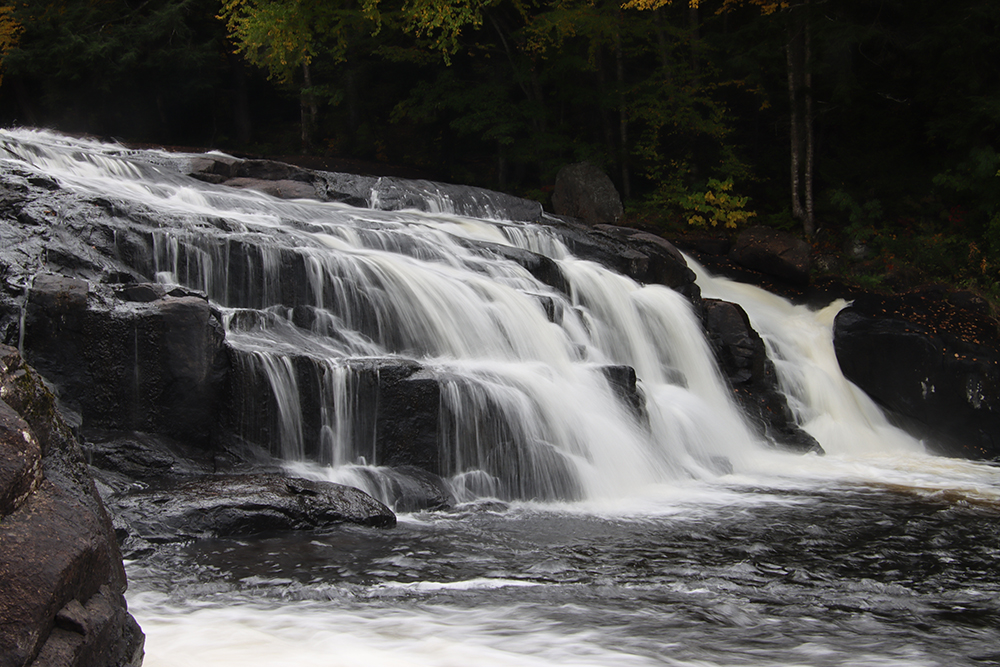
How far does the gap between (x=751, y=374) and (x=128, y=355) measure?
8.53 metres

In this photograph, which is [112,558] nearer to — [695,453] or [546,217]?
[695,453]

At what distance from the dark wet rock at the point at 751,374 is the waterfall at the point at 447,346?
0.32 meters

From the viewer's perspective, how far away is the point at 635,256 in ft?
42.0

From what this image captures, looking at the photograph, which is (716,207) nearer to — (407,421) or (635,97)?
(635,97)

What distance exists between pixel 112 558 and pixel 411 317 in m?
5.93

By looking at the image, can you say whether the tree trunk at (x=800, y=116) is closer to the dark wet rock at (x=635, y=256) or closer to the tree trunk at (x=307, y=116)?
the dark wet rock at (x=635, y=256)

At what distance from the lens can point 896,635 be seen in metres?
4.25

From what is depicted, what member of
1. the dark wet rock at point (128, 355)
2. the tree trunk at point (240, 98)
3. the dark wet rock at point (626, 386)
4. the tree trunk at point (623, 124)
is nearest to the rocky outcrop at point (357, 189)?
the tree trunk at point (623, 124)

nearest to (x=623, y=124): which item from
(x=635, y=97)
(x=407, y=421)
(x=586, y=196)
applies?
(x=635, y=97)

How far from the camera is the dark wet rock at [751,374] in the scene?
10922 millimetres

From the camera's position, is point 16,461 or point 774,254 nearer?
point 16,461

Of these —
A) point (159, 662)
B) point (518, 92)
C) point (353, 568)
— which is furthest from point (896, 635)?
point (518, 92)

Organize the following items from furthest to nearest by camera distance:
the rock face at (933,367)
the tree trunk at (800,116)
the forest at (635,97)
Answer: the tree trunk at (800,116) → the forest at (635,97) → the rock face at (933,367)

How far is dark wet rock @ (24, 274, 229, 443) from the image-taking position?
6.40m
